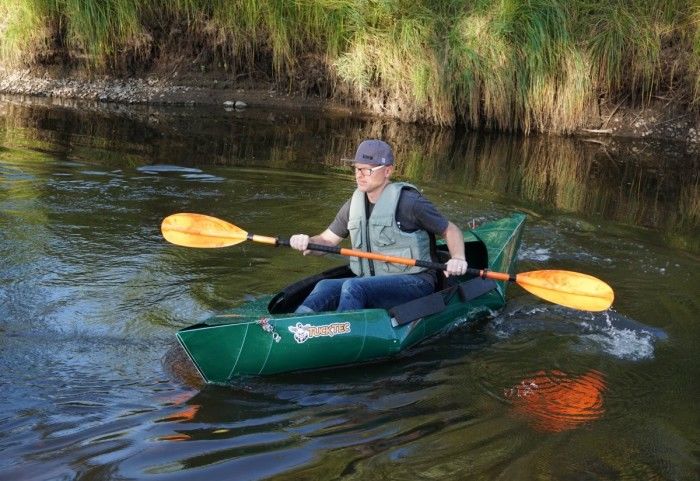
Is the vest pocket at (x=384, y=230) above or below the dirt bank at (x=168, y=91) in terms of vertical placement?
below

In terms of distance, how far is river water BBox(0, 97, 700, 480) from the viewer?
13.2 ft

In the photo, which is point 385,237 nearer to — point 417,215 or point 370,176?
point 417,215

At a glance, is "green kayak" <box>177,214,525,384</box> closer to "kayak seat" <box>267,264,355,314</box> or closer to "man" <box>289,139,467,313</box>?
"kayak seat" <box>267,264,355,314</box>

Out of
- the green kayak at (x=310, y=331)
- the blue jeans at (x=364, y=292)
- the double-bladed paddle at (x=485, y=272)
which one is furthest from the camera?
the double-bladed paddle at (x=485, y=272)

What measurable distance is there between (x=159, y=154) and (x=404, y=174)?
9.02 feet

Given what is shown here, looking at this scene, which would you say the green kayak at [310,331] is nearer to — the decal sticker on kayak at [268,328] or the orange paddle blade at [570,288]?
the decal sticker on kayak at [268,328]

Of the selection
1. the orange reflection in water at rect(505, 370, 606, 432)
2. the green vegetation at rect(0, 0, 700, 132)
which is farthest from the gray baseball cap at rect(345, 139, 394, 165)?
the green vegetation at rect(0, 0, 700, 132)

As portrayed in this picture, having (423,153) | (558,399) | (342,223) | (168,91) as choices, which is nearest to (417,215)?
(342,223)

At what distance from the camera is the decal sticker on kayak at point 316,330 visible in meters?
4.83

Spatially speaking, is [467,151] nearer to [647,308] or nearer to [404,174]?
[404,174]

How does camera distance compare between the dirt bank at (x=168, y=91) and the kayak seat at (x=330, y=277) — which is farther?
the dirt bank at (x=168, y=91)

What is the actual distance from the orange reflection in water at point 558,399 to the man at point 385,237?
0.78 m

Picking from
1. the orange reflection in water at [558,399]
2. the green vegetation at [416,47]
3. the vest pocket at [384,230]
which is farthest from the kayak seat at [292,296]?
the green vegetation at [416,47]

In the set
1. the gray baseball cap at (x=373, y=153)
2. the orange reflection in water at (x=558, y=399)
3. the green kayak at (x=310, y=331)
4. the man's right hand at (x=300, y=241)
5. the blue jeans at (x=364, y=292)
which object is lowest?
the orange reflection in water at (x=558, y=399)
